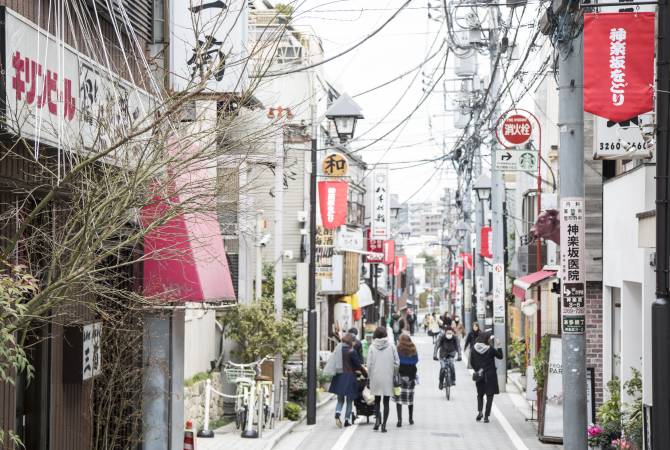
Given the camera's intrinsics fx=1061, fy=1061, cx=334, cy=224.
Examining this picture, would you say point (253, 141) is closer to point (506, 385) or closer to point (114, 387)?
point (114, 387)

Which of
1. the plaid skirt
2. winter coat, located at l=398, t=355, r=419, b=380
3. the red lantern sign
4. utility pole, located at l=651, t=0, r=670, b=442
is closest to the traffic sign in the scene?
the red lantern sign

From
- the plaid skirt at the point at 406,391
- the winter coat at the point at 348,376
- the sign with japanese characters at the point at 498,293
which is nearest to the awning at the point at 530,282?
the plaid skirt at the point at 406,391

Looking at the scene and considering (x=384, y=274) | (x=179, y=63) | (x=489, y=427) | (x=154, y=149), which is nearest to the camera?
(x=154, y=149)

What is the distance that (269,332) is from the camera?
22.0 m

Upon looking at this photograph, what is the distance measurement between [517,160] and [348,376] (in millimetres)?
8862

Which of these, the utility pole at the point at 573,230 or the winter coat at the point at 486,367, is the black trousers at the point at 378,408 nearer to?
the winter coat at the point at 486,367

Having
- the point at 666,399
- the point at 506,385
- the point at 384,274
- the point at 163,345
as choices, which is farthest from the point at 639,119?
the point at 384,274

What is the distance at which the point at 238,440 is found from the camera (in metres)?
18.7

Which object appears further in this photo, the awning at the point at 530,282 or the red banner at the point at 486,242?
the red banner at the point at 486,242

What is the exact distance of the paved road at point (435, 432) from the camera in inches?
745

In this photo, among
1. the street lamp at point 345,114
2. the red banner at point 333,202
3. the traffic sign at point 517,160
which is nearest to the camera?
the street lamp at point 345,114

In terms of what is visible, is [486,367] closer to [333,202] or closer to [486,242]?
[333,202]

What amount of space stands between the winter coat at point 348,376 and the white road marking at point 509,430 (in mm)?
3166

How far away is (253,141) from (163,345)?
18.7 ft
